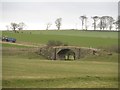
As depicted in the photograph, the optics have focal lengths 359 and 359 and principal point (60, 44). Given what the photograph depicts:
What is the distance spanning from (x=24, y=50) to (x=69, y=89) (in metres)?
49.2

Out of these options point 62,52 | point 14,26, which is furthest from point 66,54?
point 14,26

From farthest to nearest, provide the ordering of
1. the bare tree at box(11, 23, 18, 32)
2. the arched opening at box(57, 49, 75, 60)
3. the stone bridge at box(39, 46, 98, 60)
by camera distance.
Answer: the bare tree at box(11, 23, 18, 32) < the arched opening at box(57, 49, 75, 60) < the stone bridge at box(39, 46, 98, 60)

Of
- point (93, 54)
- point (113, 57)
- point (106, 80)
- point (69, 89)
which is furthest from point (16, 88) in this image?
point (93, 54)

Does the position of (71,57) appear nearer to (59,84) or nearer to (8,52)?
(8,52)

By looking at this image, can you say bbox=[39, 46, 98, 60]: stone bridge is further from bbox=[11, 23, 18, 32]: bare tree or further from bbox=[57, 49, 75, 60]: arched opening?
bbox=[11, 23, 18, 32]: bare tree

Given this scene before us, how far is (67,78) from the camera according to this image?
86.5ft

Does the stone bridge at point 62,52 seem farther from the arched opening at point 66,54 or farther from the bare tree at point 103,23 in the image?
the bare tree at point 103,23

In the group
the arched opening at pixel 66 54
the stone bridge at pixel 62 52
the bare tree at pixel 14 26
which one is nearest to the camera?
the stone bridge at pixel 62 52

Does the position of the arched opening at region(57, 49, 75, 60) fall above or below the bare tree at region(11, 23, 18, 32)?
below

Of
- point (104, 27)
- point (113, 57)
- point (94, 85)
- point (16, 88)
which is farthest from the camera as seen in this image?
point (104, 27)

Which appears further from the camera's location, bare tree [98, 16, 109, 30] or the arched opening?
bare tree [98, 16, 109, 30]

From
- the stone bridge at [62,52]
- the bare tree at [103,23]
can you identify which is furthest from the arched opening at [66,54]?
the bare tree at [103,23]

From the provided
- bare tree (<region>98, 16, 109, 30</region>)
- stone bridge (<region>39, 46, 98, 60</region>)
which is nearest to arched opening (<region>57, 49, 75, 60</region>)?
stone bridge (<region>39, 46, 98, 60</region>)

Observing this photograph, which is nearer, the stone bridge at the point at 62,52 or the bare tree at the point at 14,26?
the stone bridge at the point at 62,52
